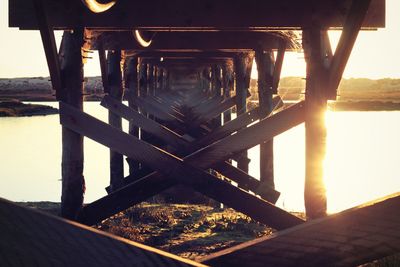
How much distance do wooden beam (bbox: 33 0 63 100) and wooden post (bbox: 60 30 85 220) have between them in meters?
0.08

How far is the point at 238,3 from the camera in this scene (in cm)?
423

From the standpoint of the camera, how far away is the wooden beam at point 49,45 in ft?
12.5

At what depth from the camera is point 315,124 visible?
13.5 ft

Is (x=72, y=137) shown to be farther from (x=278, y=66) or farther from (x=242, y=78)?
(x=242, y=78)

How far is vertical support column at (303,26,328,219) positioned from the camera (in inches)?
162

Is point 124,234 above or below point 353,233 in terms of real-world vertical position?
above

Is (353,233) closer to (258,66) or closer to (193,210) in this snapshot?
(258,66)

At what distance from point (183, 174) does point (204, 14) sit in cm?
134

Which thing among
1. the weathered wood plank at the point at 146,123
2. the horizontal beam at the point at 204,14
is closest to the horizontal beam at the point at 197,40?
the weathered wood plank at the point at 146,123

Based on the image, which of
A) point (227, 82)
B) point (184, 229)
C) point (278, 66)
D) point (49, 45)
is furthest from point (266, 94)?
point (227, 82)

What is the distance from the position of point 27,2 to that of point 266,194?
342 centimetres

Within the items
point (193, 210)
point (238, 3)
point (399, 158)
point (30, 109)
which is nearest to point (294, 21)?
point (238, 3)

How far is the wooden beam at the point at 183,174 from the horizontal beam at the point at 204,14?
2.77 ft

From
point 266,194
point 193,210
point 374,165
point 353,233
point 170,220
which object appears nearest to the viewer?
point 353,233
